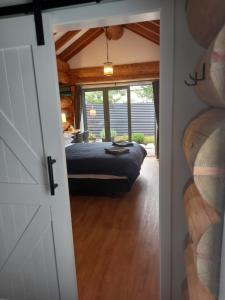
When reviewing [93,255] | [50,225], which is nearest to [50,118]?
[50,225]

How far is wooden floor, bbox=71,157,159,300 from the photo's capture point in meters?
1.80

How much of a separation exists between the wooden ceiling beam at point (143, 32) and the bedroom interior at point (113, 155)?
3 centimetres

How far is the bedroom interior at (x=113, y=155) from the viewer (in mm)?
2074

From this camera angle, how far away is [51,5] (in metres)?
1.21

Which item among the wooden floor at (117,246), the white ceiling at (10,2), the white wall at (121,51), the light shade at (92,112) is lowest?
the wooden floor at (117,246)

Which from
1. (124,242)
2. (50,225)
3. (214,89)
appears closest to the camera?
(214,89)

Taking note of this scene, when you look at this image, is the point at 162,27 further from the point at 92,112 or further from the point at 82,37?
the point at 92,112

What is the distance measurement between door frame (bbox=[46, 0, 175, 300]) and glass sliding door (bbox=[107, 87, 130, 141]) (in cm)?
521

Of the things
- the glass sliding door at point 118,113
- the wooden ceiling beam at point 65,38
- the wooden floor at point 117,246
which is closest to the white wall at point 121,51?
the glass sliding door at point 118,113

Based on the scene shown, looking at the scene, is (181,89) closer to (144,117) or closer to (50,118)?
(50,118)

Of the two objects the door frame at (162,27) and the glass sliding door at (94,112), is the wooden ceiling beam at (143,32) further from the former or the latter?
the door frame at (162,27)

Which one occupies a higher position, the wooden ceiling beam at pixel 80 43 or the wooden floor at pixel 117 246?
the wooden ceiling beam at pixel 80 43

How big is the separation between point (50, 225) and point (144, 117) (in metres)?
5.48

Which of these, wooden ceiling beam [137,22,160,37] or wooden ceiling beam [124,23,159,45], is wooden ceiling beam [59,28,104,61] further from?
wooden ceiling beam [137,22,160,37]
